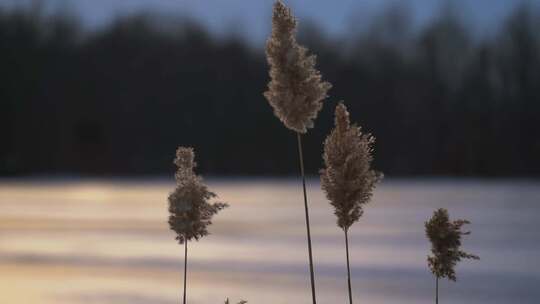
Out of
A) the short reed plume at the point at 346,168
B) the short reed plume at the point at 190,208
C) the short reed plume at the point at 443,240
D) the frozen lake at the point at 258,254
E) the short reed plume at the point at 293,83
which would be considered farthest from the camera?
the frozen lake at the point at 258,254

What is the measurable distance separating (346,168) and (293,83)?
596 millimetres

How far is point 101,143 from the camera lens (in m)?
76.8

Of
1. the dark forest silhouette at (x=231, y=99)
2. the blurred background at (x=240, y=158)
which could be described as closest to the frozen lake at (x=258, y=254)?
the blurred background at (x=240, y=158)

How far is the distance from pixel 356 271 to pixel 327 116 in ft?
181

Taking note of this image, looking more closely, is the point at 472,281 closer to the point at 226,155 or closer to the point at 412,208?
the point at 412,208

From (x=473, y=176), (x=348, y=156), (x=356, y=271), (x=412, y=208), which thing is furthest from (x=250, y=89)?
(x=348, y=156)

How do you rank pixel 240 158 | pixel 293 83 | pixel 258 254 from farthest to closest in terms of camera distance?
1. pixel 240 158
2. pixel 258 254
3. pixel 293 83

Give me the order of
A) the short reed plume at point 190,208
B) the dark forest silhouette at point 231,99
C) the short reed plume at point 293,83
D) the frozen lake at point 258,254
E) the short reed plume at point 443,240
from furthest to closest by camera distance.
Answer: the dark forest silhouette at point 231,99 → the frozen lake at point 258,254 → the short reed plume at point 443,240 → the short reed plume at point 190,208 → the short reed plume at point 293,83

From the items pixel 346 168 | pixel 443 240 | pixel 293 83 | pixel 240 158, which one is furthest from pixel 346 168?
pixel 240 158

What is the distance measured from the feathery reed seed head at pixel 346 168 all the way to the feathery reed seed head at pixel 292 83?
270 millimetres

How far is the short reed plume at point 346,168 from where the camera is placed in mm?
5559

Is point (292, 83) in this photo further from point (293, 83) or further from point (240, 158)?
point (240, 158)

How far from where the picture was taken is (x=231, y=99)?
8462 centimetres

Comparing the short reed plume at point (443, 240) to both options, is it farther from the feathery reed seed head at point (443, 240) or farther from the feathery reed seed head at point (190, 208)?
the feathery reed seed head at point (190, 208)
